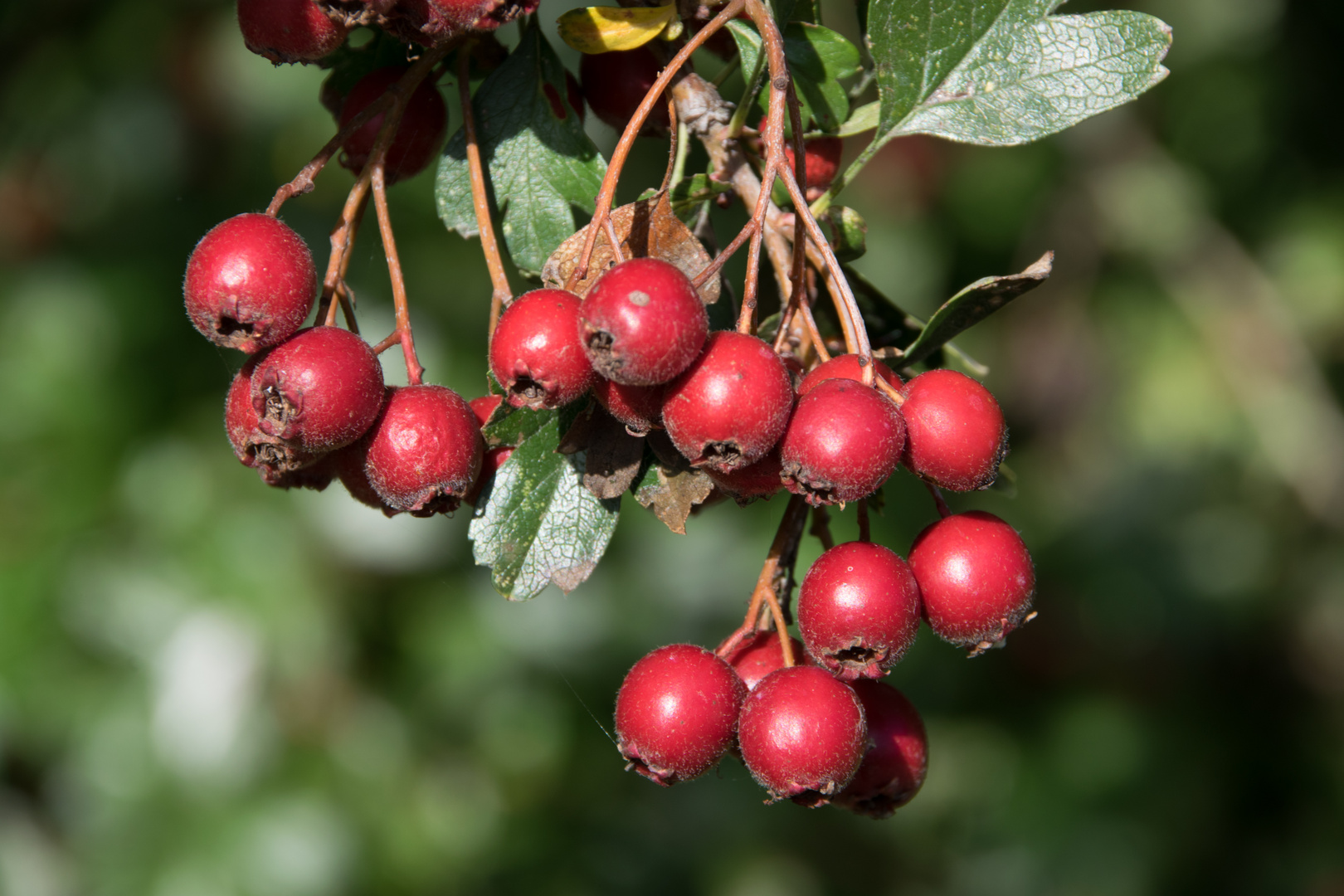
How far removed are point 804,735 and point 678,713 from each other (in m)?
0.13

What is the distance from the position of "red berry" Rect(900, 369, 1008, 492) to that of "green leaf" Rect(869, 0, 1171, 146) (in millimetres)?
330

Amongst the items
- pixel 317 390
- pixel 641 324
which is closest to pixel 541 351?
pixel 641 324

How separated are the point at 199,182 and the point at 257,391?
99.9 inches

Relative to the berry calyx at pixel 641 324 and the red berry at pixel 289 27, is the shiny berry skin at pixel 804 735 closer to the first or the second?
the berry calyx at pixel 641 324

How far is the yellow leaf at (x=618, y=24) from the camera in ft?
3.67

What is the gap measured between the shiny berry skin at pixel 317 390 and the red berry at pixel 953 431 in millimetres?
521

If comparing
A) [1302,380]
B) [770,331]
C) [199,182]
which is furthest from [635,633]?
[1302,380]

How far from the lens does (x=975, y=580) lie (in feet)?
3.44

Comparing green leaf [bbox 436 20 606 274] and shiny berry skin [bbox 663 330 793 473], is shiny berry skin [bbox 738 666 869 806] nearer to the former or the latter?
shiny berry skin [bbox 663 330 793 473]

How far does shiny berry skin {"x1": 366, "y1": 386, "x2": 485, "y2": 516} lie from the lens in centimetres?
101

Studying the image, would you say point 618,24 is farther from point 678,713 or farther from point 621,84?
point 678,713

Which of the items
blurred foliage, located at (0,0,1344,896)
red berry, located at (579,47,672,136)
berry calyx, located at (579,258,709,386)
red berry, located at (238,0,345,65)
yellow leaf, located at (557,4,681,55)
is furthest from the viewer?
blurred foliage, located at (0,0,1344,896)

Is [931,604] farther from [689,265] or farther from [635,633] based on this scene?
[635,633]

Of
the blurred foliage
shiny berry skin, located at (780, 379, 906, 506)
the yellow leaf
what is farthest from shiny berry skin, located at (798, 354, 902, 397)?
the blurred foliage
